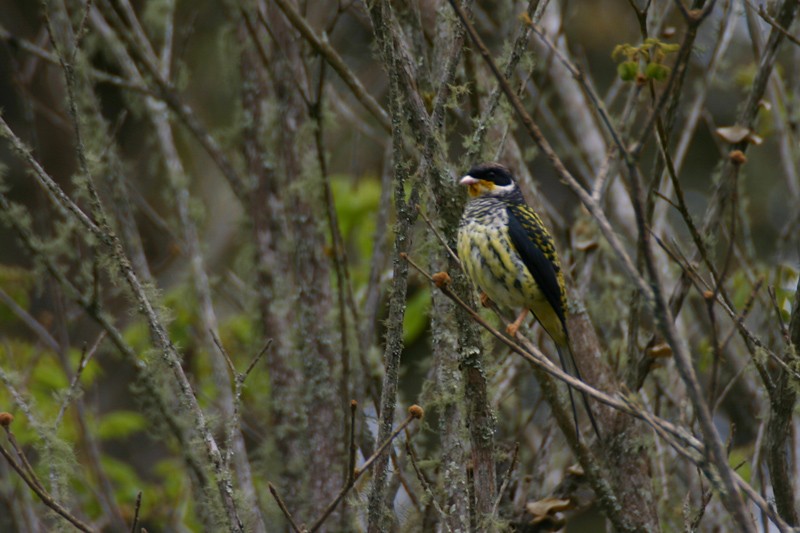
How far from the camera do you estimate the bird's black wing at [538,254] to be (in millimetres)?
3908

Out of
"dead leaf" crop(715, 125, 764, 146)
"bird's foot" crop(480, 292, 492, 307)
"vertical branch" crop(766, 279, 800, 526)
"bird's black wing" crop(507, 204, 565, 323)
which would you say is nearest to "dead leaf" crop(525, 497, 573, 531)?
A: "bird's black wing" crop(507, 204, 565, 323)

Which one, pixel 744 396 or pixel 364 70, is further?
pixel 364 70

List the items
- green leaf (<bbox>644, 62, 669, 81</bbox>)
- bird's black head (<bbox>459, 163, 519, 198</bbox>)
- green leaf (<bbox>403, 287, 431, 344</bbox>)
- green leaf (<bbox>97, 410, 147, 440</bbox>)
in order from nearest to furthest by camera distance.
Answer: green leaf (<bbox>644, 62, 669, 81</bbox>), bird's black head (<bbox>459, 163, 519, 198</bbox>), green leaf (<bbox>403, 287, 431, 344</bbox>), green leaf (<bbox>97, 410, 147, 440</bbox>)

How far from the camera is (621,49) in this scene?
2.96 m

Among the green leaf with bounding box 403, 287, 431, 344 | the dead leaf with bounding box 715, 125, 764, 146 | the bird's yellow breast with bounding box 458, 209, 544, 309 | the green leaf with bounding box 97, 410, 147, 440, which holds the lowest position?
the green leaf with bounding box 97, 410, 147, 440

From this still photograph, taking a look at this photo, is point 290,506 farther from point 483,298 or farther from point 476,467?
point 476,467

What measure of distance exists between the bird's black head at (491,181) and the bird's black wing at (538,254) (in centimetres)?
11

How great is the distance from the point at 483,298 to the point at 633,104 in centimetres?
126

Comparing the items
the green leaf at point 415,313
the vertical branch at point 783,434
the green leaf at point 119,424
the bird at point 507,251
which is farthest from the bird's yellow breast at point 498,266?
the green leaf at point 119,424

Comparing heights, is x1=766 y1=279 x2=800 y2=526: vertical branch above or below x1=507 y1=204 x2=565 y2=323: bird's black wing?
below

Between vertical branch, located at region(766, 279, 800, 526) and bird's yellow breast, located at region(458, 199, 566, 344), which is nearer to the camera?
vertical branch, located at region(766, 279, 800, 526)

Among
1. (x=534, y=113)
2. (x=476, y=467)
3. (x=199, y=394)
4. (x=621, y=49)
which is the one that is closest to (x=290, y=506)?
(x=199, y=394)

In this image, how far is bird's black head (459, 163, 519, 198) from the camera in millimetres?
3809

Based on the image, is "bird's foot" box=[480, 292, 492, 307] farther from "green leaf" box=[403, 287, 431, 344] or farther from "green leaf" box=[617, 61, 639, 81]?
"green leaf" box=[403, 287, 431, 344]
